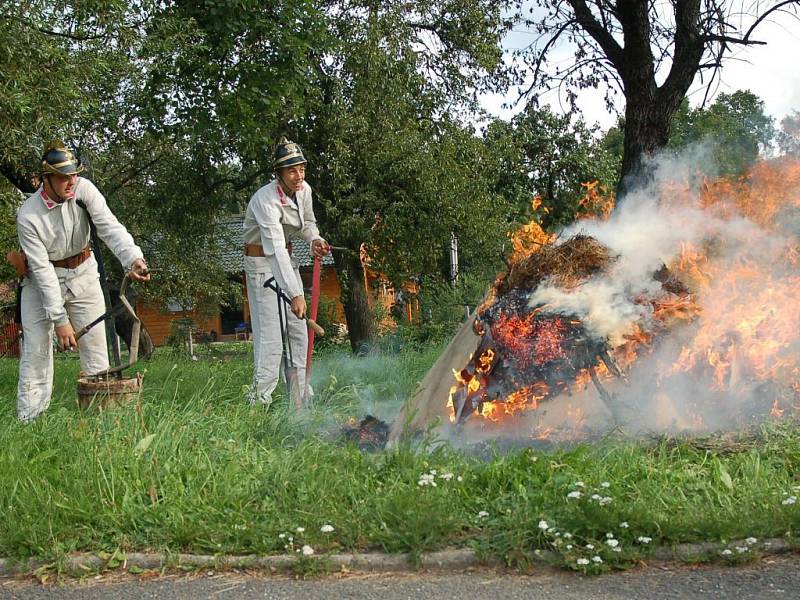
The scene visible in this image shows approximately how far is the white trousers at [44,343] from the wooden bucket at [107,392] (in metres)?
0.67

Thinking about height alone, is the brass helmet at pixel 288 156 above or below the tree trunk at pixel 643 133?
below

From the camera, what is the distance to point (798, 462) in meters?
4.84

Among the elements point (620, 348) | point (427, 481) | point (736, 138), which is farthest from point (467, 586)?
point (736, 138)

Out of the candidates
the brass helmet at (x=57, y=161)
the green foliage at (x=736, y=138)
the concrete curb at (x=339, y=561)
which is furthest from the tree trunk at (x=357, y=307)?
the concrete curb at (x=339, y=561)

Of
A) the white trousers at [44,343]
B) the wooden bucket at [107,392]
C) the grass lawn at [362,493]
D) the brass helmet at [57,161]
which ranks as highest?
the brass helmet at [57,161]

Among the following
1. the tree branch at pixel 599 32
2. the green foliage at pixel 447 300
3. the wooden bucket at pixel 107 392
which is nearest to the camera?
the wooden bucket at pixel 107 392

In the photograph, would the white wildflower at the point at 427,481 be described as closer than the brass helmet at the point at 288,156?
Yes

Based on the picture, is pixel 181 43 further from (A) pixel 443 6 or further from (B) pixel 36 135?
(A) pixel 443 6

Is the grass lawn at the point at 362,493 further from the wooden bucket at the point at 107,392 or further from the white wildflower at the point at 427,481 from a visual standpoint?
the wooden bucket at the point at 107,392

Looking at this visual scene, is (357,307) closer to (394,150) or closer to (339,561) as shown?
(394,150)

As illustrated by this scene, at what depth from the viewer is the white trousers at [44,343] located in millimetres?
6316

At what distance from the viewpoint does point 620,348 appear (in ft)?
19.6

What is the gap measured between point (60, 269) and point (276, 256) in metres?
1.62

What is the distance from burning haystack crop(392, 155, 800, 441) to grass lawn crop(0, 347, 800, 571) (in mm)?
588
